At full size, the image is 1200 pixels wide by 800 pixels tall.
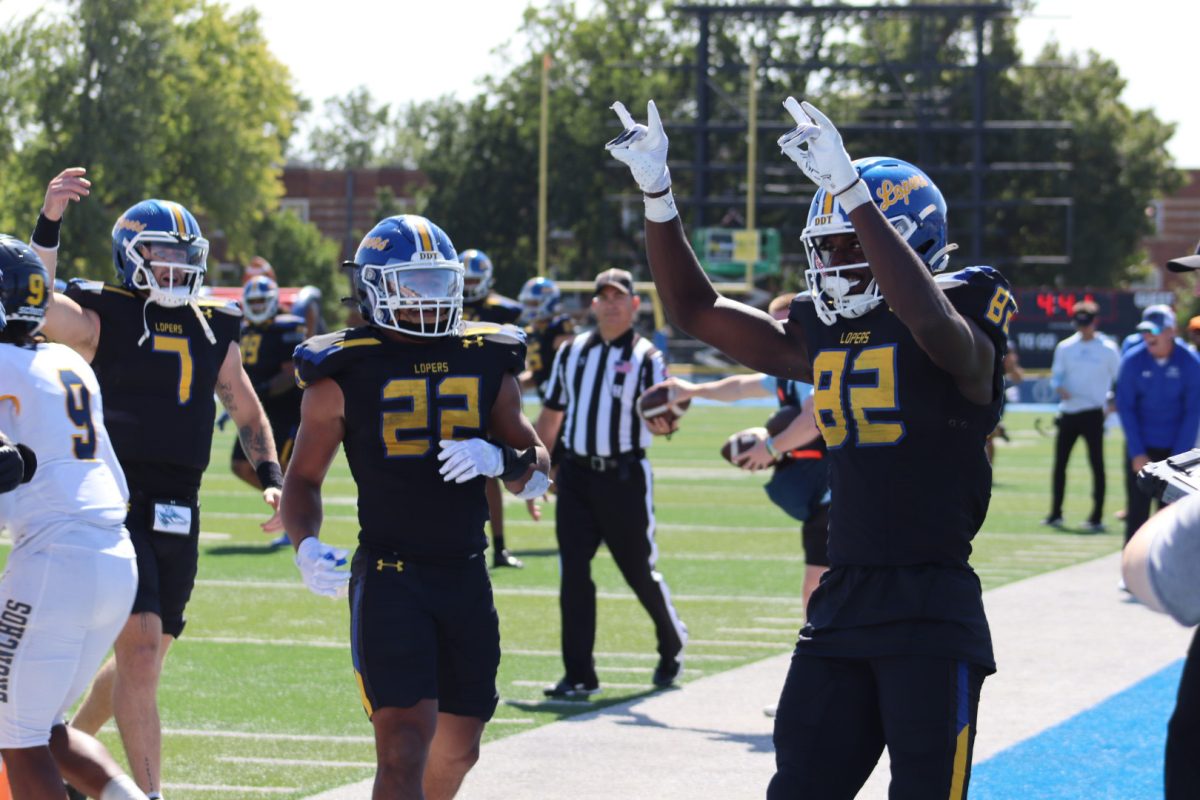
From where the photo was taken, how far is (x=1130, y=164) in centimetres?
6097

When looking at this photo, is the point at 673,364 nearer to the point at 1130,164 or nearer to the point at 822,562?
the point at 1130,164

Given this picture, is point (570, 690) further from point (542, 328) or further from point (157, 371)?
point (542, 328)

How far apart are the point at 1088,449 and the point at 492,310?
6142 millimetres

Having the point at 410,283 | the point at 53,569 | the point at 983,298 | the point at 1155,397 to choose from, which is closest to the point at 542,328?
the point at 1155,397

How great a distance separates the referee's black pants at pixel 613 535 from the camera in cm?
826

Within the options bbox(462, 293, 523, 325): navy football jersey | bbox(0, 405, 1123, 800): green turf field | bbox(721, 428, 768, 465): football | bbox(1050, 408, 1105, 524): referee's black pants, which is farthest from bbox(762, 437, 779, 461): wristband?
bbox(1050, 408, 1105, 524): referee's black pants

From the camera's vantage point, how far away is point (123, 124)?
48.8 metres

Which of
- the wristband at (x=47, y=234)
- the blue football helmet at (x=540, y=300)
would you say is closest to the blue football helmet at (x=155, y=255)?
the wristband at (x=47, y=234)

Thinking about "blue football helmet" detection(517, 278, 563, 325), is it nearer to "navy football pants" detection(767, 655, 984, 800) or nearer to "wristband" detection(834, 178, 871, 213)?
"navy football pants" detection(767, 655, 984, 800)

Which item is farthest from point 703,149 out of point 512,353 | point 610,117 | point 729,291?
point 512,353

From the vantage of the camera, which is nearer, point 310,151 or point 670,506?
point 670,506

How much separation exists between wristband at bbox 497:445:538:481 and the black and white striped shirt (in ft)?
11.5

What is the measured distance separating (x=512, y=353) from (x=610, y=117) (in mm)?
54911

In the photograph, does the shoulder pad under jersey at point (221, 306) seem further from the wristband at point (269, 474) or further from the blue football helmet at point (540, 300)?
the blue football helmet at point (540, 300)
